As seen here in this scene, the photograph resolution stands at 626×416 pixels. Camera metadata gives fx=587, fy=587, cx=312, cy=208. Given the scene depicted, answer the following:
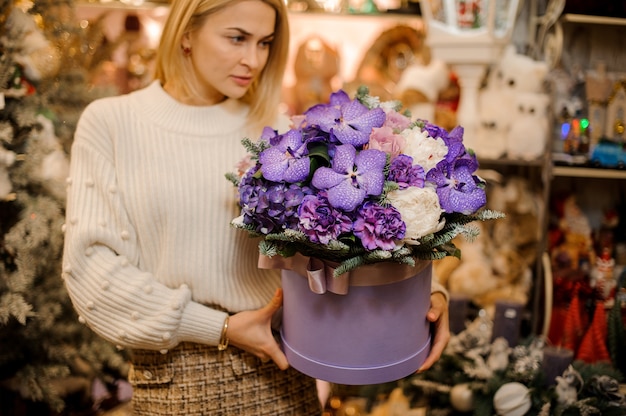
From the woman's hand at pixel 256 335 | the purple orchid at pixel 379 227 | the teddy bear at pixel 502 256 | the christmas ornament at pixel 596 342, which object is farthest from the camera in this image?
the teddy bear at pixel 502 256

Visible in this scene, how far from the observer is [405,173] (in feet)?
3.19

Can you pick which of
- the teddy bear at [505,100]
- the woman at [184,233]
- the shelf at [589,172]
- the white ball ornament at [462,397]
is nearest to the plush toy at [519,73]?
the teddy bear at [505,100]

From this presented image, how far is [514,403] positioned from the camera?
1.56 m

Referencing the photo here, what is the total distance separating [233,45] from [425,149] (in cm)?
48

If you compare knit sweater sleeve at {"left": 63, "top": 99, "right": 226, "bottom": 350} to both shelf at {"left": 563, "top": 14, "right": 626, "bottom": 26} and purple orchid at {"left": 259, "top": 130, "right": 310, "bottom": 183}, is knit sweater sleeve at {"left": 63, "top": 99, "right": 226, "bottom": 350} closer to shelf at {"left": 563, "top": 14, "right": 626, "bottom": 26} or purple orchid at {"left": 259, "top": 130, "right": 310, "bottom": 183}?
purple orchid at {"left": 259, "top": 130, "right": 310, "bottom": 183}

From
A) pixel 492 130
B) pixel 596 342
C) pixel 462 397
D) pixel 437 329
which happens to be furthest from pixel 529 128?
pixel 437 329

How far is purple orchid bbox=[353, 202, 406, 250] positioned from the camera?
914 millimetres

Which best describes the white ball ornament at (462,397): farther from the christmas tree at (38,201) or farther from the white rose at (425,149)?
the christmas tree at (38,201)

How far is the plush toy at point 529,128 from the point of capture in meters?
2.30

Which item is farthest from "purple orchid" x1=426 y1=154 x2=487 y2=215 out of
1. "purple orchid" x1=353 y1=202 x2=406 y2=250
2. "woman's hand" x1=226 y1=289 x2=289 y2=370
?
"woman's hand" x1=226 y1=289 x2=289 y2=370

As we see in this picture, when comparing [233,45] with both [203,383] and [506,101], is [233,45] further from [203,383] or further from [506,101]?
[506,101]

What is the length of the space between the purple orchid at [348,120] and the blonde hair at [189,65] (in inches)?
12.4

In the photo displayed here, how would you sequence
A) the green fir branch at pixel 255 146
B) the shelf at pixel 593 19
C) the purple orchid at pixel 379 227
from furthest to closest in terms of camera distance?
the shelf at pixel 593 19 → the green fir branch at pixel 255 146 → the purple orchid at pixel 379 227

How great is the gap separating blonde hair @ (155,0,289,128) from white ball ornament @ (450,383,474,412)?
972 mm
